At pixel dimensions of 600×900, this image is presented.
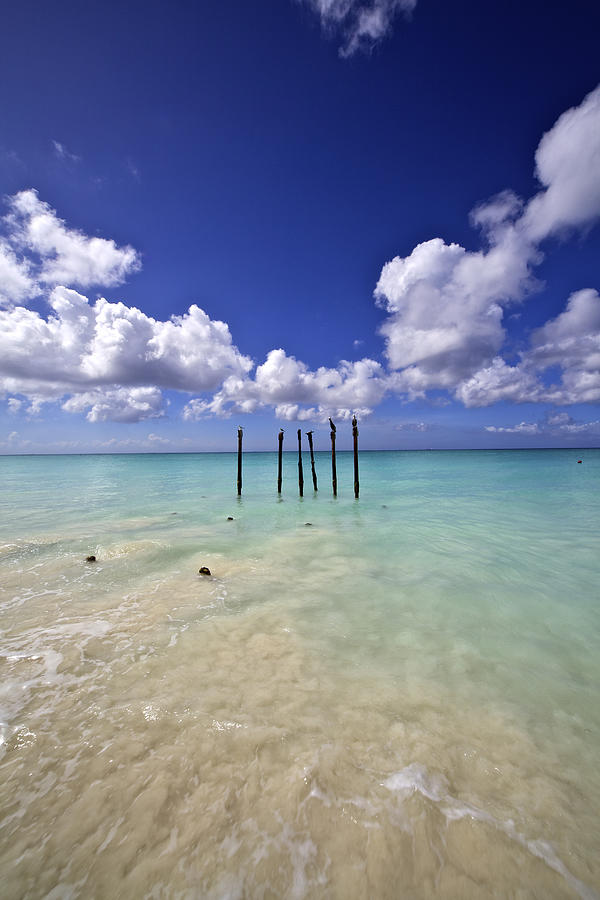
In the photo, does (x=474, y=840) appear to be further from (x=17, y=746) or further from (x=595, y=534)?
(x=595, y=534)

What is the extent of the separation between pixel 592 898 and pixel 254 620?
479cm

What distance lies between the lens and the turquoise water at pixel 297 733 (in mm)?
2439

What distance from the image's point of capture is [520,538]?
1304cm

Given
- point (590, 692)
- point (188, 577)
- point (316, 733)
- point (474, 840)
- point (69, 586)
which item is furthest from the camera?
point (188, 577)

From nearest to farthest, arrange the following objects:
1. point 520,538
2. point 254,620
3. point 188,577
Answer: point 254,620, point 188,577, point 520,538

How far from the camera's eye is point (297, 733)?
359 cm

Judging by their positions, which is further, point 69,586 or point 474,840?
point 69,586

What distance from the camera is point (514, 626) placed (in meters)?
6.41

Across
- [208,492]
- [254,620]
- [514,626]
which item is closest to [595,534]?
[514,626]

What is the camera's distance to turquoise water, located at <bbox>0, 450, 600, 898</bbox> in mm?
2439

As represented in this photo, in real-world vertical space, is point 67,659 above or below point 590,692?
above

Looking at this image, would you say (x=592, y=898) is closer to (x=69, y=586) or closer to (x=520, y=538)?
(x=69, y=586)

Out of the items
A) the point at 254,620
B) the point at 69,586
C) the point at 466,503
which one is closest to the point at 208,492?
the point at 466,503

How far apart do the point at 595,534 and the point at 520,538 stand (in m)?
3.41
